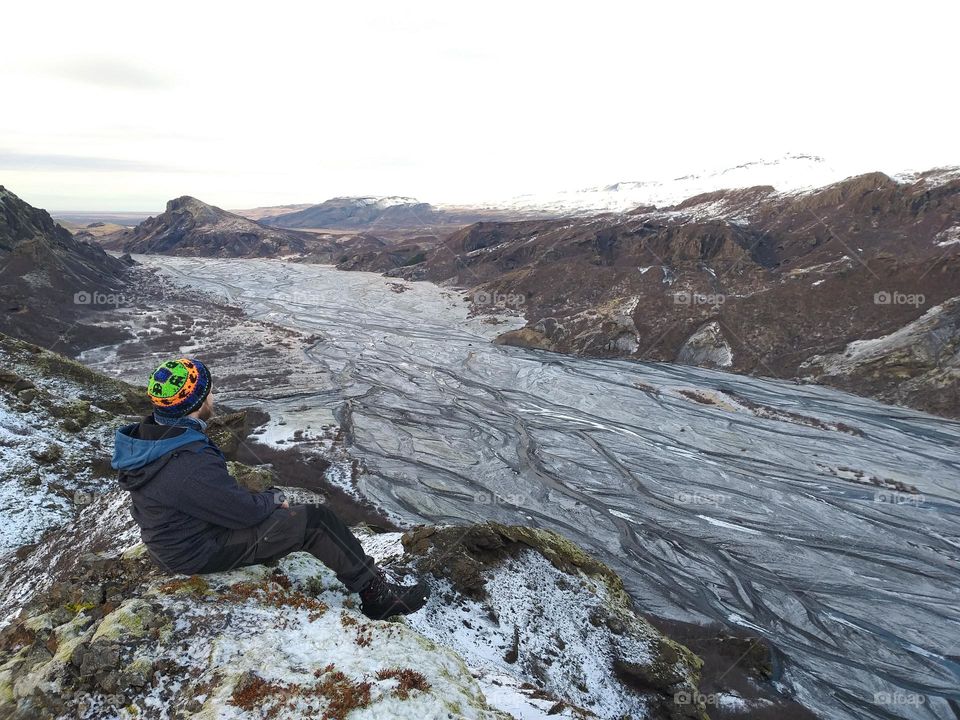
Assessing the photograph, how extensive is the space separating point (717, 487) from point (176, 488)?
82.8ft

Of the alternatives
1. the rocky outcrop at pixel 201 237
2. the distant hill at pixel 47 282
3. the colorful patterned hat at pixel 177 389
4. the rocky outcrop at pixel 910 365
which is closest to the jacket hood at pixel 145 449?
the colorful patterned hat at pixel 177 389

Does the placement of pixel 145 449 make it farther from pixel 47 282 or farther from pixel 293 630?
pixel 47 282

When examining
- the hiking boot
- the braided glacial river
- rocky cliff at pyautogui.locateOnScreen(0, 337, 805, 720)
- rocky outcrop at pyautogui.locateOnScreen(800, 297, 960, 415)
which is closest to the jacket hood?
rocky cliff at pyautogui.locateOnScreen(0, 337, 805, 720)

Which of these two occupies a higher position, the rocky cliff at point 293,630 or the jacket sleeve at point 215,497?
the jacket sleeve at point 215,497

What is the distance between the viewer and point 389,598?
25.3 ft

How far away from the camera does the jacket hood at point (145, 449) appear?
5.24 meters

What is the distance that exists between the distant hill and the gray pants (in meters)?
49.3

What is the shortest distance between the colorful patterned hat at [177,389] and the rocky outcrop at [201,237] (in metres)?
142

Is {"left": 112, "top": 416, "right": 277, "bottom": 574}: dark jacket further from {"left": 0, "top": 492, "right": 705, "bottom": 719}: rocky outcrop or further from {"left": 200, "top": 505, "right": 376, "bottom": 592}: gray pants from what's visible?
{"left": 0, "top": 492, "right": 705, "bottom": 719}: rocky outcrop

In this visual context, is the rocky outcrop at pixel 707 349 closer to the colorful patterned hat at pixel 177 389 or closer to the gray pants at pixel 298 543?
the gray pants at pixel 298 543

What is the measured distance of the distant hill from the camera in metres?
44.7

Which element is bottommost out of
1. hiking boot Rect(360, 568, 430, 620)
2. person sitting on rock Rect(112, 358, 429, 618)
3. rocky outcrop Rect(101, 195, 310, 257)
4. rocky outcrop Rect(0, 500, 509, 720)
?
hiking boot Rect(360, 568, 430, 620)

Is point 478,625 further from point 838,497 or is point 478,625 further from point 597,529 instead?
point 838,497

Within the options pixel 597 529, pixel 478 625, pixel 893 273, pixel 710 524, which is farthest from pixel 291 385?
pixel 893 273
